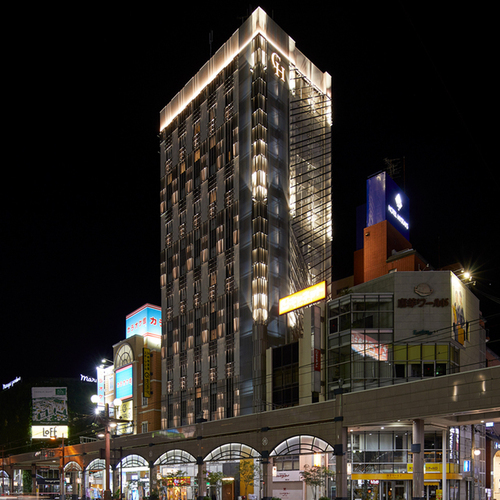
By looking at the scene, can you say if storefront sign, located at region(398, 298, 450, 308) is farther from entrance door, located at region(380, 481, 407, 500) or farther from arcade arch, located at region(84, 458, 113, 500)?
arcade arch, located at region(84, 458, 113, 500)

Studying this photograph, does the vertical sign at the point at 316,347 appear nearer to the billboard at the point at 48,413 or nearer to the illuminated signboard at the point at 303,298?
the illuminated signboard at the point at 303,298

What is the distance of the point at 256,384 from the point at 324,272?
23.7m

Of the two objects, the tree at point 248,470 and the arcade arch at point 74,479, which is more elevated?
the tree at point 248,470

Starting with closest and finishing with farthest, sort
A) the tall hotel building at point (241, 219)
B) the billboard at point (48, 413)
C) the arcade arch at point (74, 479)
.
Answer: the tall hotel building at point (241, 219) < the arcade arch at point (74, 479) < the billboard at point (48, 413)

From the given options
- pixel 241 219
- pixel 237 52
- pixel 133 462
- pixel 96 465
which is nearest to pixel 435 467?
pixel 241 219

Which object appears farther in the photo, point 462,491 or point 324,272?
point 324,272

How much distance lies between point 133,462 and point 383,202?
46897mm

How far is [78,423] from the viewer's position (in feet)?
481

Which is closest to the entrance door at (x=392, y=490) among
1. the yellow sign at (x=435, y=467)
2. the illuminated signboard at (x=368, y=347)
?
the yellow sign at (x=435, y=467)

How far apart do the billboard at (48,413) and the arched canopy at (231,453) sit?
75174 mm

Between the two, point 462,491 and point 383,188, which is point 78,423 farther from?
point 462,491

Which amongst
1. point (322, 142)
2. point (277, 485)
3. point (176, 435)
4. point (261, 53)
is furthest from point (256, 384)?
point (261, 53)

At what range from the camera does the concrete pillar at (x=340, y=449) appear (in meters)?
43.0

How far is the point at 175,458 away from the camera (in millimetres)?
68062
